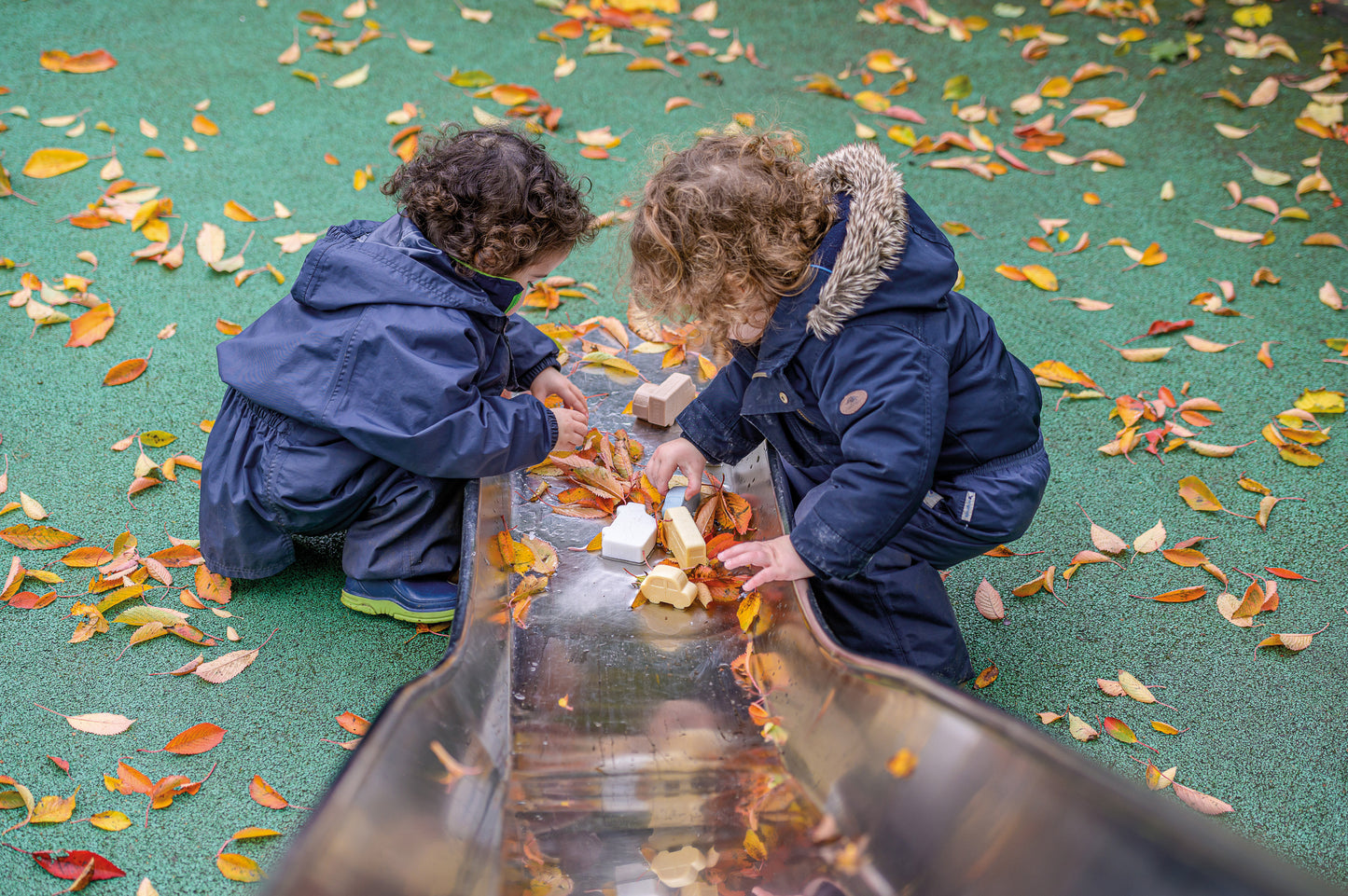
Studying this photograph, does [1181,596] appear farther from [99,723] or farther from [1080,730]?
[99,723]

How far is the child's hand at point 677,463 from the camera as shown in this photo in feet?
6.65

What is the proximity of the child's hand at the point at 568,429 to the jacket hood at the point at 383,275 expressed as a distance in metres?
0.30

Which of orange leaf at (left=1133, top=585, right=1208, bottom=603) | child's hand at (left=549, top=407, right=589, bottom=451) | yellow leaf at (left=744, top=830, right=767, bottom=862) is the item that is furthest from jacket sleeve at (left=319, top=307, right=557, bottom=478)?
orange leaf at (left=1133, top=585, right=1208, bottom=603)

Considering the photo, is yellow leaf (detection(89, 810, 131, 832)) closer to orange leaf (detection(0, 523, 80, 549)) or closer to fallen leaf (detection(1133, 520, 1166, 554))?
orange leaf (detection(0, 523, 80, 549))

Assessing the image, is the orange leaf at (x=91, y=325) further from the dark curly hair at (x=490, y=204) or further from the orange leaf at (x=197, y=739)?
the orange leaf at (x=197, y=739)

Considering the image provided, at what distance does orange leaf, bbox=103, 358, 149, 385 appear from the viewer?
245cm

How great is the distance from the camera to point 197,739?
1677mm

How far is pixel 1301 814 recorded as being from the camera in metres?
1.67

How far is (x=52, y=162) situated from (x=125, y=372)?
126 centimetres

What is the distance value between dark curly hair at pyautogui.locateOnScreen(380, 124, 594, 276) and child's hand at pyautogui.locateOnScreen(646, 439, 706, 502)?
0.51m

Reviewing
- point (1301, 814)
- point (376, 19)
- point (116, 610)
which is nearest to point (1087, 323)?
point (1301, 814)

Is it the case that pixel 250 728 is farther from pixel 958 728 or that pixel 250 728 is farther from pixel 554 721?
pixel 958 728

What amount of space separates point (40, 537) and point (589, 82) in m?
2.69

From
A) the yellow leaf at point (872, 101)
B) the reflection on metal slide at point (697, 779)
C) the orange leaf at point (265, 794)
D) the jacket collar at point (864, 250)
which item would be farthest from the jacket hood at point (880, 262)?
the yellow leaf at point (872, 101)
